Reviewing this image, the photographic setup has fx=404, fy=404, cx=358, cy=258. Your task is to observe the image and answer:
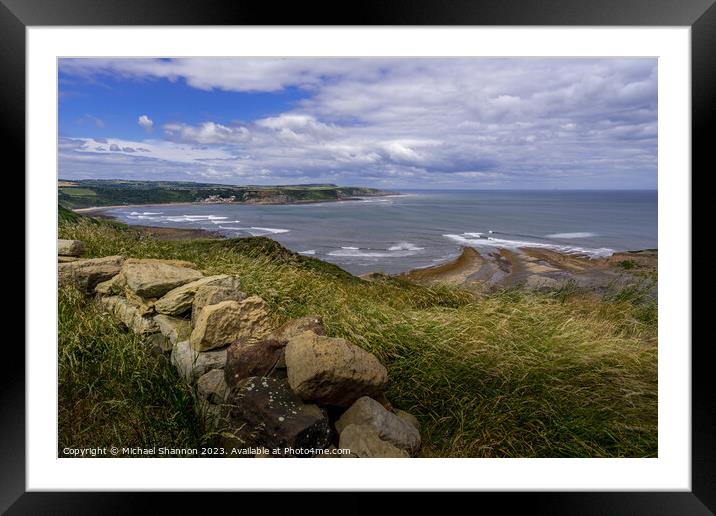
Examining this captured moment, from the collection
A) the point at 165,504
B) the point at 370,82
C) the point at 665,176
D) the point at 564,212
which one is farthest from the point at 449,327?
the point at 165,504

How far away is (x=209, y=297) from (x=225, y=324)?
25 centimetres

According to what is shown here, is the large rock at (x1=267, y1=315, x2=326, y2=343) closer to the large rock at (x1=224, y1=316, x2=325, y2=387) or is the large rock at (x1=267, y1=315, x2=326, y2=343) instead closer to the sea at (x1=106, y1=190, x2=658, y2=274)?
the large rock at (x1=224, y1=316, x2=325, y2=387)

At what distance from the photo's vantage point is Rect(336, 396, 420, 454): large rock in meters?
2.06

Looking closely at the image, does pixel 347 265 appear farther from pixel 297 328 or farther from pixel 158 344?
pixel 158 344

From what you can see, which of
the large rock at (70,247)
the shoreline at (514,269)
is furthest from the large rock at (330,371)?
the large rock at (70,247)

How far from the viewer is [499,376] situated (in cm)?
246

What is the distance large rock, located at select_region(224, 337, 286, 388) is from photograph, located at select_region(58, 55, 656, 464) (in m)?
0.01

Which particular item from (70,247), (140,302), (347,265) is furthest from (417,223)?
(70,247)

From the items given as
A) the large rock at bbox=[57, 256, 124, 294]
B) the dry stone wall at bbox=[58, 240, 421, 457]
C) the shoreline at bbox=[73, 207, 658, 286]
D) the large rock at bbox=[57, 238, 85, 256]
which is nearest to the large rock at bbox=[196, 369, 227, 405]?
the dry stone wall at bbox=[58, 240, 421, 457]

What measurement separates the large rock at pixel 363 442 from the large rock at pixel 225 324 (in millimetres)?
776

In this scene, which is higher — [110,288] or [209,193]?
[209,193]

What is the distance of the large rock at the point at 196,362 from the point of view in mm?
2301

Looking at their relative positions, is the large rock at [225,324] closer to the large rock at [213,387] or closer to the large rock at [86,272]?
the large rock at [213,387]

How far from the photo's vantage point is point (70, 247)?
3.11 meters
